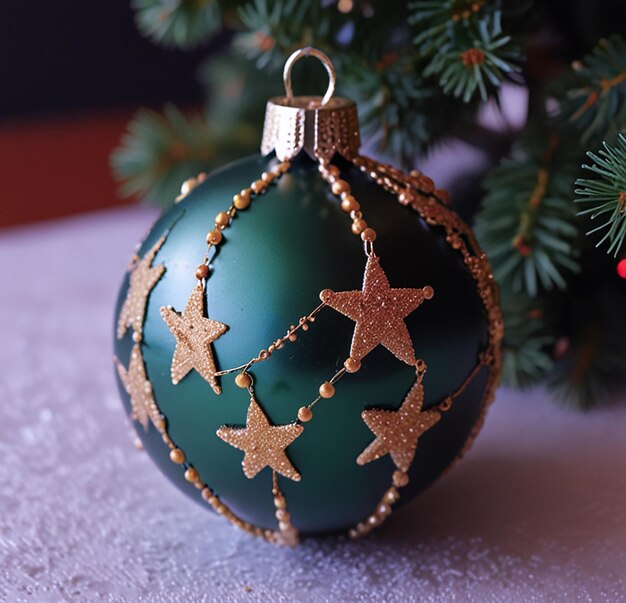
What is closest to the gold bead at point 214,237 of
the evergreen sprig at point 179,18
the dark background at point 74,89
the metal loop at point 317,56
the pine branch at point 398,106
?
the metal loop at point 317,56

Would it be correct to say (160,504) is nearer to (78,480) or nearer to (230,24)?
(78,480)

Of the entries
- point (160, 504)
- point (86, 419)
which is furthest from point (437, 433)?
point (86, 419)

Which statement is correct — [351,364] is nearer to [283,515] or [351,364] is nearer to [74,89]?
[283,515]

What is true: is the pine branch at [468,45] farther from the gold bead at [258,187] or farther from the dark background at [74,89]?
the dark background at [74,89]

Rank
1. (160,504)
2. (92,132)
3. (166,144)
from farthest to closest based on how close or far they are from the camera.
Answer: (92,132) < (166,144) < (160,504)

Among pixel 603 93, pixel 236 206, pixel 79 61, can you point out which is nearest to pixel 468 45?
pixel 603 93

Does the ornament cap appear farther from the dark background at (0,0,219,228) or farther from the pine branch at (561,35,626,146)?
the dark background at (0,0,219,228)
